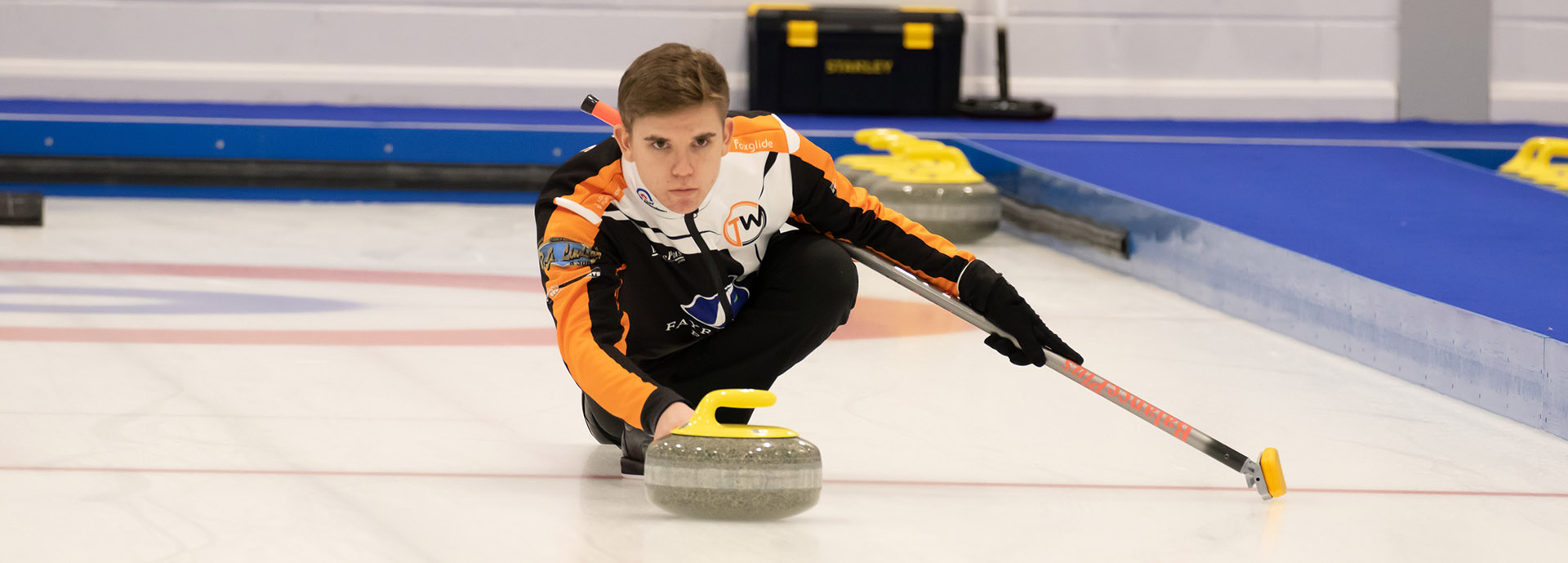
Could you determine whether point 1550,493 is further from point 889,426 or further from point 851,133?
point 851,133

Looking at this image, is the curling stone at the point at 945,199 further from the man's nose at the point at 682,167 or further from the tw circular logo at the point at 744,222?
the man's nose at the point at 682,167

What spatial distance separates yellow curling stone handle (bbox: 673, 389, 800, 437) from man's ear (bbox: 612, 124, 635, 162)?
0.27m

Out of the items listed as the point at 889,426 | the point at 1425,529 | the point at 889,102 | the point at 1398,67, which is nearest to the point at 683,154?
the point at 889,426

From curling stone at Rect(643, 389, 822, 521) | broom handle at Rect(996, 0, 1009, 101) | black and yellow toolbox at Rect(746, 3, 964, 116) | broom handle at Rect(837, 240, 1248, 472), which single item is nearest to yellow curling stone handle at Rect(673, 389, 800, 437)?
Answer: curling stone at Rect(643, 389, 822, 521)

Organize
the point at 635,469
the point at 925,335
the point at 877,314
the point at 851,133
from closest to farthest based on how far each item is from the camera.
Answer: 1. the point at 635,469
2. the point at 925,335
3. the point at 877,314
4. the point at 851,133

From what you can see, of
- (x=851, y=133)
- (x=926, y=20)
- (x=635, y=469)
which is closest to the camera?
(x=635, y=469)

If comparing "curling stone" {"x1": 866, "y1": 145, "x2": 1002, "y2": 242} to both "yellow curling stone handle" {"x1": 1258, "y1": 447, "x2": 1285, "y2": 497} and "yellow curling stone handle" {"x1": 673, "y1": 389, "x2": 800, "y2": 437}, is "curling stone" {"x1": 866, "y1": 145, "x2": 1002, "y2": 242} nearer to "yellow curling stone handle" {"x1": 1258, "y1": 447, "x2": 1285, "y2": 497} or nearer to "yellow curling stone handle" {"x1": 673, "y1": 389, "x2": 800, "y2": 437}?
"yellow curling stone handle" {"x1": 1258, "y1": 447, "x2": 1285, "y2": 497}

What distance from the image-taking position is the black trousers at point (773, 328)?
1756mm

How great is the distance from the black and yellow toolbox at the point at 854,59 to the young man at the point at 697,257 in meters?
3.47

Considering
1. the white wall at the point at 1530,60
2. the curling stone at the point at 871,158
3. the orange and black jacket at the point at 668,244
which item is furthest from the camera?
the white wall at the point at 1530,60

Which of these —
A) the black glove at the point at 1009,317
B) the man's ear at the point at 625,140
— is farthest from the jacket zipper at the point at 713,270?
the black glove at the point at 1009,317

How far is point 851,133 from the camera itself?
4.71m

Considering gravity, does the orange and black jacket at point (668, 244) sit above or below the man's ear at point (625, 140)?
below

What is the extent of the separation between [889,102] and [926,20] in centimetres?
30
